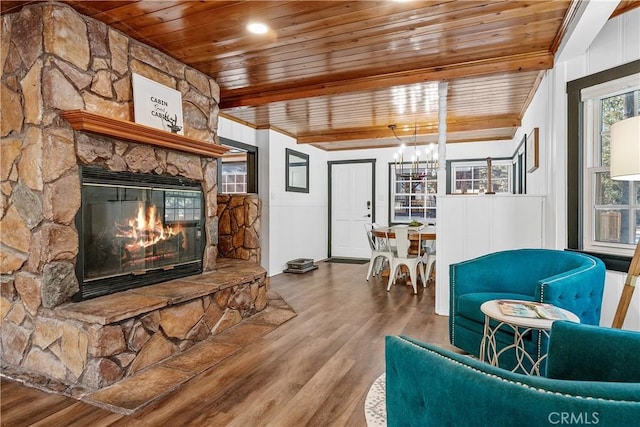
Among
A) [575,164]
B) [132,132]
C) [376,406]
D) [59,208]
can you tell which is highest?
[132,132]

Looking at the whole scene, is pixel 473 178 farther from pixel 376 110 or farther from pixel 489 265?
pixel 489 265

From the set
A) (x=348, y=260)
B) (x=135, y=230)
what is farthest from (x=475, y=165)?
(x=135, y=230)

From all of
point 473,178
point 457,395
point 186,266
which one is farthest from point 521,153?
point 457,395

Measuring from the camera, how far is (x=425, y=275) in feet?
16.6

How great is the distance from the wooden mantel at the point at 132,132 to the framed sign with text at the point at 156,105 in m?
0.15

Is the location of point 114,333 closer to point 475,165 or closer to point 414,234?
point 414,234

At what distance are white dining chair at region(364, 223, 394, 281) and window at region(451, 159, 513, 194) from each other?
Answer: 2179mm

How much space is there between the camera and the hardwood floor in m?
1.93

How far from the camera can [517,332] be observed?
2041mm

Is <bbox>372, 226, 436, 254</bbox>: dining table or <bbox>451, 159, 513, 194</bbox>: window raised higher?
<bbox>451, 159, 513, 194</bbox>: window

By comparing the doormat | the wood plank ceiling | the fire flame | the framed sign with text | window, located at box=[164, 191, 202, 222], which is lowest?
the doormat

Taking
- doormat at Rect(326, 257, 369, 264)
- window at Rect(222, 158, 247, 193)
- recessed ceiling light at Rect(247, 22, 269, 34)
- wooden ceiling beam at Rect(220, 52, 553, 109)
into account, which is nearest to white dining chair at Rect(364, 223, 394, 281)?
doormat at Rect(326, 257, 369, 264)

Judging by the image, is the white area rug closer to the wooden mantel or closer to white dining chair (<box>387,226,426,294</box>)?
the wooden mantel

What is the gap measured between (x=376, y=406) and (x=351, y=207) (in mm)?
5795
